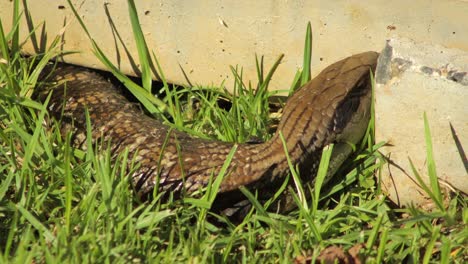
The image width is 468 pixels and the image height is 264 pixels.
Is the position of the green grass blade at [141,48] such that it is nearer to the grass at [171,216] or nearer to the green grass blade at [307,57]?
the grass at [171,216]

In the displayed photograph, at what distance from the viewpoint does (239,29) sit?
537 centimetres

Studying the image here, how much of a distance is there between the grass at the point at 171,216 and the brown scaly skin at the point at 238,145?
0.14 metres

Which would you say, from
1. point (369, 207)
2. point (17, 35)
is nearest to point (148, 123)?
point (17, 35)

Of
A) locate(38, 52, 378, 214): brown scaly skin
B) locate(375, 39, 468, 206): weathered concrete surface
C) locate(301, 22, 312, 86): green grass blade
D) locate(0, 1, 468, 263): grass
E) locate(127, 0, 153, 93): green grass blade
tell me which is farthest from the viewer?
locate(127, 0, 153, 93): green grass blade

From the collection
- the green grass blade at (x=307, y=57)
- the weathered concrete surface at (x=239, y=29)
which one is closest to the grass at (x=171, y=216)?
the green grass blade at (x=307, y=57)

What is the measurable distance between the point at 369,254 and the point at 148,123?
5.30 feet

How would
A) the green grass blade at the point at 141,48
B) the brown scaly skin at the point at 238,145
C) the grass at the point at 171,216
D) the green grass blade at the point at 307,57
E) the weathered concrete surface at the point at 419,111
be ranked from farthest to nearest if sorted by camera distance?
1. the green grass blade at the point at 141,48
2. the green grass blade at the point at 307,57
3. the brown scaly skin at the point at 238,145
4. the weathered concrete surface at the point at 419,111
5. the grass at the point at 171,216

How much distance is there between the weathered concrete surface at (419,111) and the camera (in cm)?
456

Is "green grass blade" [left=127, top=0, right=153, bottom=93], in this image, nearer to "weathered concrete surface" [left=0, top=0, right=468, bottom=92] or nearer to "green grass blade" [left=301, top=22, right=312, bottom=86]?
"weathered concrete surface" [left=0, top=0, right=468, bottom=92]

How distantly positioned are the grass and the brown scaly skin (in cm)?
14

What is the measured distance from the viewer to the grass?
13.2 ft

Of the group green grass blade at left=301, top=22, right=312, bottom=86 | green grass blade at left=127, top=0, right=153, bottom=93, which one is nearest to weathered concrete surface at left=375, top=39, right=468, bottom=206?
green grass blade at left=301, top=22, right=312, bottom=86

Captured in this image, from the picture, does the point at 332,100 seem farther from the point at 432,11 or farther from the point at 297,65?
the point at 432,11

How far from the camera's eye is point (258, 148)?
16.3ft
